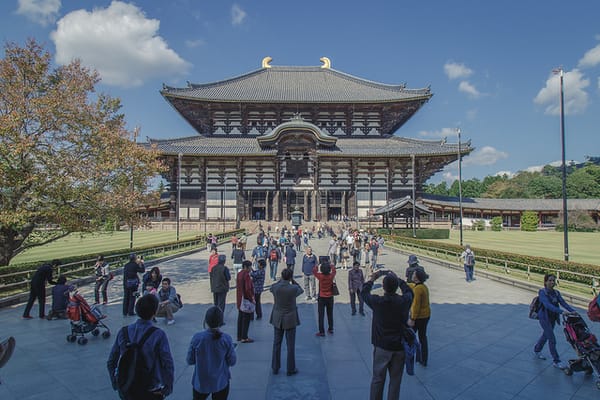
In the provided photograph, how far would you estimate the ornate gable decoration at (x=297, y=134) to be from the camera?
39156mm

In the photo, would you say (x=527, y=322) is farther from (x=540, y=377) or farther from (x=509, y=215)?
(x=509, y=215)

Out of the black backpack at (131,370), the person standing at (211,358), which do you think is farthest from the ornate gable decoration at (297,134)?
the black backpack at (131,370)

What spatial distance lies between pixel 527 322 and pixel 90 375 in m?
9.98

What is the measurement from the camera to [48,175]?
11.0 metres

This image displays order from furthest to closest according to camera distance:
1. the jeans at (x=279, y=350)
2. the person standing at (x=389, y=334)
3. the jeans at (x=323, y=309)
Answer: the jeans at (x=323, y=309), the jeans at (x=279, y=350), the person standing at (x=389, y=334)

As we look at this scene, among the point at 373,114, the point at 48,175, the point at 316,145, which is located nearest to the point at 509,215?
the point at 373,114

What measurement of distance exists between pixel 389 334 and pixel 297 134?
122ft

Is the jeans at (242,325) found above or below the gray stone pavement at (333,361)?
above

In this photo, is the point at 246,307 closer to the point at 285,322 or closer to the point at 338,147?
the point at 285,322

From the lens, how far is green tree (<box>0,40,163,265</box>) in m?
10.6

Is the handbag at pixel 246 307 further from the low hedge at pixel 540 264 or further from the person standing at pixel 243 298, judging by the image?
the low hedge at pixel 540 264

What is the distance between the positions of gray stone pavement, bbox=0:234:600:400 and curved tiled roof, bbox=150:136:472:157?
30.1 meters

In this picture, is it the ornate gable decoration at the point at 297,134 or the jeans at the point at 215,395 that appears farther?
the ornate gable decoration at the point at 297,134

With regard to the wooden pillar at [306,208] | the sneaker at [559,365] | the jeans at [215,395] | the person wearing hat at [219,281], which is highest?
the wooden pillar at [306,208]
